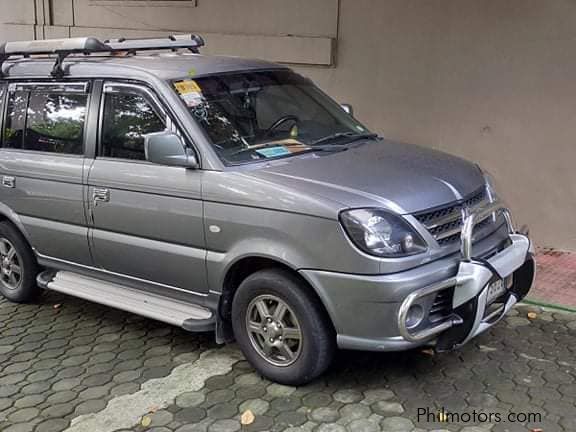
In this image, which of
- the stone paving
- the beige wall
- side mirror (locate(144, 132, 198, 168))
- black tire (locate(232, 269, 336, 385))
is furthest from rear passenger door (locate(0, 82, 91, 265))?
the beige wall

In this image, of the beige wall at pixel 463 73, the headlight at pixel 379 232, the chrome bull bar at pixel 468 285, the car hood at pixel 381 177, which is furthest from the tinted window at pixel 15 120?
the chrome bull bar at pixel 468 285

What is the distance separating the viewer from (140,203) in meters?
4.54

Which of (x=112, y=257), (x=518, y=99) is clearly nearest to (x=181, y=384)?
(x=112, y=257)

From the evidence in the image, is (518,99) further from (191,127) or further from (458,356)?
(191,127)

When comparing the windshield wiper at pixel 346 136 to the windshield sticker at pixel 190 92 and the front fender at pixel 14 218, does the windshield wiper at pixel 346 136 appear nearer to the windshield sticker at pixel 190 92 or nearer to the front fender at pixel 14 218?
the windshield sticker at pixel 190 92

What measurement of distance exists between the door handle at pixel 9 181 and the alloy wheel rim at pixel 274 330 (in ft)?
7.58

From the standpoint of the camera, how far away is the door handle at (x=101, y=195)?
473 centimetres

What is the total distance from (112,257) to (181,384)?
1.08 m

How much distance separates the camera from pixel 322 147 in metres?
4.63

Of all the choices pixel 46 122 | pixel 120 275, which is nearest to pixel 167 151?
pixel 120 275

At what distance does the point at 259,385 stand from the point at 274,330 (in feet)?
1.27

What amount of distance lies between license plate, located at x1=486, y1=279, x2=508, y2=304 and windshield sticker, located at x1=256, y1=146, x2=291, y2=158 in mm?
1496

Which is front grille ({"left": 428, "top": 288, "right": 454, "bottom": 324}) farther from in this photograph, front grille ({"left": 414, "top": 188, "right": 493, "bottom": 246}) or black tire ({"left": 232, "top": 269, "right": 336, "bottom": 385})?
black tire ({"left": 232, "top": 269, "right": 336, "bottom": 385})

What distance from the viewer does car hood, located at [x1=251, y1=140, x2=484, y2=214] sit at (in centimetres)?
384
